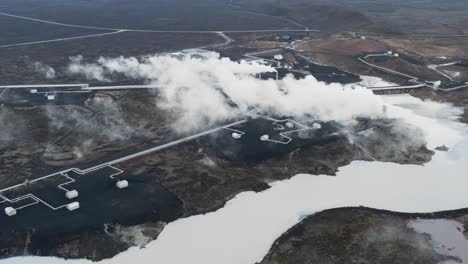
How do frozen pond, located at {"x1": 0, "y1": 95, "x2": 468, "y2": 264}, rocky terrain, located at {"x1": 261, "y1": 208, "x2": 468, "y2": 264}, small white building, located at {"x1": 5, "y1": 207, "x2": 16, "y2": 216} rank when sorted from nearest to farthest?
rocky terrain, located at {"x1": 261, "y1": 208, "x2": 468, "y2": 264}
frozen pond, located at {"x1": 0, "y1": 95, "x2": 468, "y2": 264}
small white building, located at {"x1": 5, "y1": 207, "x2": 16, "y2": 216}

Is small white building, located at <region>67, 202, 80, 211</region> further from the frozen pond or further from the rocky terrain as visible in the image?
the rocky terrain

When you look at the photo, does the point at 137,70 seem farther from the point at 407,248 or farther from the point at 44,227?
the point at 407,248

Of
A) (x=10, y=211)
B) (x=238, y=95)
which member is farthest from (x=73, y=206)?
(x=238, y=95)

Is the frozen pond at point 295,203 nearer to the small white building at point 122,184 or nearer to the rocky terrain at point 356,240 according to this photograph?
the rocky terrain at point 356,240

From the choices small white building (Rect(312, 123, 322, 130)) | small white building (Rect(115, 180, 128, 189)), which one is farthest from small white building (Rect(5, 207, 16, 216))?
small white building (Rect(312, 123, 322, 130))

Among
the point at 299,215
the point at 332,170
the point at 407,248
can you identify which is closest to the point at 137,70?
the point at 332,170

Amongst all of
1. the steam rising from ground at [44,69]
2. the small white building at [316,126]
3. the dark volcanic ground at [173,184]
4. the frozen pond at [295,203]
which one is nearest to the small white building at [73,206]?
the dark volcanic ground at [173,184]

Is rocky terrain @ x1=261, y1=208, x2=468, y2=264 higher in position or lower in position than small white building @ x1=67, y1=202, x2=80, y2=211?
lower
